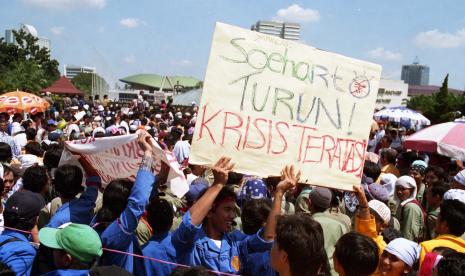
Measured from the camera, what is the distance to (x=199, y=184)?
5.31m

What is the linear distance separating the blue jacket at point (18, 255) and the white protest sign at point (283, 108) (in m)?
1.35

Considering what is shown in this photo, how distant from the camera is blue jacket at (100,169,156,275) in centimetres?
313

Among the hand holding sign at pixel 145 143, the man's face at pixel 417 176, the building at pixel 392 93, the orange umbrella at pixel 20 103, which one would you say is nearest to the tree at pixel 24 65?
the orange umbrella at pixel 20 103

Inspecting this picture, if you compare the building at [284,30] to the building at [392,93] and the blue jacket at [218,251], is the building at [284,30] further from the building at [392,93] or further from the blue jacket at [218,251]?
the building at [392,93]

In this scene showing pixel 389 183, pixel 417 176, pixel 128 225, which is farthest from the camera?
pixel 417 176

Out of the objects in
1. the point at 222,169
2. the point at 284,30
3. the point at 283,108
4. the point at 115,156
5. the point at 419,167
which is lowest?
the point at 115,156

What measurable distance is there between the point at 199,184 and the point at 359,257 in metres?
2.57

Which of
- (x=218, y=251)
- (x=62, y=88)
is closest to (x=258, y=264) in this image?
(x=218, y=251)

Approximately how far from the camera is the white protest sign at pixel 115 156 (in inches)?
162

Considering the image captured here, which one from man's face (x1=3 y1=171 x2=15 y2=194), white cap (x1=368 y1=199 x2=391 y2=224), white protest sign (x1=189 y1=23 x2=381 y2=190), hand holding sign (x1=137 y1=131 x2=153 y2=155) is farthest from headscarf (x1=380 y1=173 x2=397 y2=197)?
man's face (x1=3 y1=171 x2=15 y2=194)

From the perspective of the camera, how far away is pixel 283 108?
3.58m

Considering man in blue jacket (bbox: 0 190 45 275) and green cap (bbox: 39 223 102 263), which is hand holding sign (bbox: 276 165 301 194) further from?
man in blue jacket (bbox: 0 190 45 275)

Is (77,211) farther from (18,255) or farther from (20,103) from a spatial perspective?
(20,103)

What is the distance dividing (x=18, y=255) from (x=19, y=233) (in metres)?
0.35
